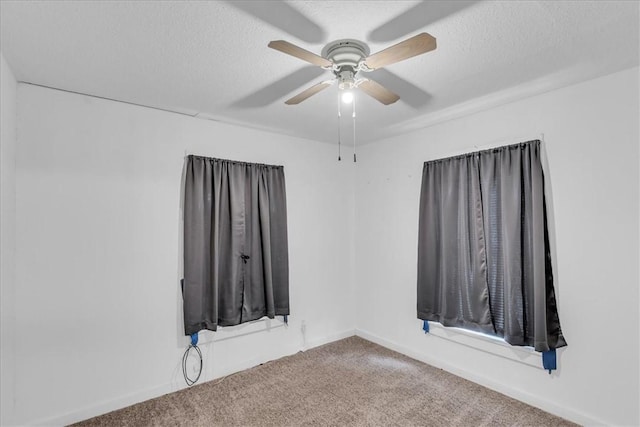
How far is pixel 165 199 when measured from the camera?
291 cm

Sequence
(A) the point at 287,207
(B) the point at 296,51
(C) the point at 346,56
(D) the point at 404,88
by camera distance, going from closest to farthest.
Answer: (B) the point at 296,51, (C) the point at 346,56, (D) the point at 404,88, (A) the point at 287,207

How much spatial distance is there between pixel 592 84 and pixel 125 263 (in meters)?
3.80

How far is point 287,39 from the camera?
179 cm

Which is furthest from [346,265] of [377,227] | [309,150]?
[309,150]

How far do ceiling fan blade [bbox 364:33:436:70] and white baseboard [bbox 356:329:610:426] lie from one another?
8.96 ft

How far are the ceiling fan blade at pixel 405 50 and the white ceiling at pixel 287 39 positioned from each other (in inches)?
7.4

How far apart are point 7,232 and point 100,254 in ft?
1.90

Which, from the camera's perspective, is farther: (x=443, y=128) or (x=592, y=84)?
(x=443, y=128)

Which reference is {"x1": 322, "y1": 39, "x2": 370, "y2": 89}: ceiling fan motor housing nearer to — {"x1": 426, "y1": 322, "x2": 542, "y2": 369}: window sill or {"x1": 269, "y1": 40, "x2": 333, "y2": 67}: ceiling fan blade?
{"x1": 269, "y1": 40, "x2": 333, "y2": 67}: ceiling fan blade

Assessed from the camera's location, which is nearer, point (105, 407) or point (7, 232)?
point (7, 232)

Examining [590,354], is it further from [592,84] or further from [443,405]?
[592,84]

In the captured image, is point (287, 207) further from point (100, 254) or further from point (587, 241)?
point (587, 241)

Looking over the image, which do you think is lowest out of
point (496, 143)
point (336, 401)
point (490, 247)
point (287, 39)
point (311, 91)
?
point (336, 401)

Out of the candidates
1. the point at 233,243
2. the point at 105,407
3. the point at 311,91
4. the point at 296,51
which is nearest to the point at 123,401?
the point at 105,407
